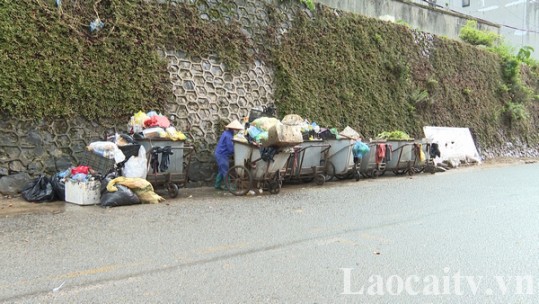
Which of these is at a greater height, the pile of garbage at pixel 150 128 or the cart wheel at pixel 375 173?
the pile of garbage at pixel 150 128

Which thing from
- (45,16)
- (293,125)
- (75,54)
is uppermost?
(45,16)

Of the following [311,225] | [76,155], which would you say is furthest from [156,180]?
[311,225]

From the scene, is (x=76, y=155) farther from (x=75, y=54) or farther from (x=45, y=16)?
(x=45, y=16)

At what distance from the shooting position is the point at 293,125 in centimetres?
862

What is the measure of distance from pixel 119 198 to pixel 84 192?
0.64 m

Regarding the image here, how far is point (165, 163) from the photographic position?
27.0ft

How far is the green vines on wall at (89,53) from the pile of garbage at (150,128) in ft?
2.69

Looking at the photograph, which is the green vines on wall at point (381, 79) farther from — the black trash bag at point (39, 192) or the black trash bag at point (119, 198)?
the black trash bag at point (39, 192)

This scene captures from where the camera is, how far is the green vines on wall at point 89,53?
27.0 feet

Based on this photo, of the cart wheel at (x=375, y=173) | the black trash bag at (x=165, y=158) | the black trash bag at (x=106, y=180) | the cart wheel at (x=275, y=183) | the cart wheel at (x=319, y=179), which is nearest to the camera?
the black trash bag at (x=106, y=180)

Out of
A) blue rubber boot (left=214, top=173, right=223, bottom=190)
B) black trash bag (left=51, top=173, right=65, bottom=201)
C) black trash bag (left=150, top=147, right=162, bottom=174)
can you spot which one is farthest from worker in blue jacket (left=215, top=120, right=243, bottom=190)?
black trash bag (left=51, top=173, right=65, bottom=201)

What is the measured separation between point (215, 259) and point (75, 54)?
635 cm

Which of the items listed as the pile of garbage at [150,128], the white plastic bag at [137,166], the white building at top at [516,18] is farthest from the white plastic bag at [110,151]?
the white building at top at [516,18]

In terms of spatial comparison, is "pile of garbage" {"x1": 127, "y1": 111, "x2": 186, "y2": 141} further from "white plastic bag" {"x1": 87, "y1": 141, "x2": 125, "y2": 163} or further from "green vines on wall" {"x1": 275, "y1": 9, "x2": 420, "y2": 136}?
"green vines on wall" {"x1": 275, "y1": 9, "x2": 420, "y2": 136}
